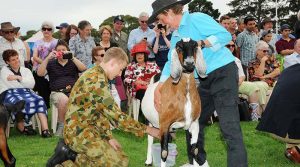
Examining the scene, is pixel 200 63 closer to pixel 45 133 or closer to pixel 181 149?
pixel 181 149

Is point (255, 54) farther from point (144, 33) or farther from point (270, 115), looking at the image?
point (270, 115)

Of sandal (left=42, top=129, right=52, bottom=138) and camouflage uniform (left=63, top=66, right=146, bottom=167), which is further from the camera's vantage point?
sandal (left=42, top=129, right=52, bottom=138)

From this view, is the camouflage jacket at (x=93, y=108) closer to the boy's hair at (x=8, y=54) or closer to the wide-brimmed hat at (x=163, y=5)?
the wide-brimmed hat at (x=163, y=5)

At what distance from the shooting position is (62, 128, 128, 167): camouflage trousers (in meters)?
4.67

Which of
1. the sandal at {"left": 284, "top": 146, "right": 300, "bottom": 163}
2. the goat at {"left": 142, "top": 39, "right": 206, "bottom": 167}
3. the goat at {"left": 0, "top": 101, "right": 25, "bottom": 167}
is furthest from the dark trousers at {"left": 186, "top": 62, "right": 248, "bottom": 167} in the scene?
the goat at {"left": 0, "top": 101, "right": 25, "bottom": 167}

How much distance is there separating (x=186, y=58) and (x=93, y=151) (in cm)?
137

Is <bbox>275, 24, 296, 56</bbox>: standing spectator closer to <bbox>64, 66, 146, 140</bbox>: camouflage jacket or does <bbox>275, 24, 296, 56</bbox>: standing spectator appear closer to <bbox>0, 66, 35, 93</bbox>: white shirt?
<bbox>0, 66, 35, 93</bbox>: white shirt

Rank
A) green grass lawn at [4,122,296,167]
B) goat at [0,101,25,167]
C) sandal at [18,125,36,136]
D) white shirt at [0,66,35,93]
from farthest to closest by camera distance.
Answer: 1. sandal at [18,125,36,136]
2. white shirt at [0,66,35,93]
3. green grass lawn at [4,122,296,167]
4. goat at [0,101,25,167]

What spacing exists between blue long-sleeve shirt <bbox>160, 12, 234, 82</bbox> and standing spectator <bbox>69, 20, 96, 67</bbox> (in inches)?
213

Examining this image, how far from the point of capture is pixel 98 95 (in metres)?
4.60

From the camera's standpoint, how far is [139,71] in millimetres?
9320

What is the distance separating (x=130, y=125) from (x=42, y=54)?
6.07 meters

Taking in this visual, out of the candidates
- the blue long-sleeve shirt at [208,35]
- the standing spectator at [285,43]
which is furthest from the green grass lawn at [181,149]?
the standing spectator at [285,43]

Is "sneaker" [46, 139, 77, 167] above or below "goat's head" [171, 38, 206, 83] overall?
below
